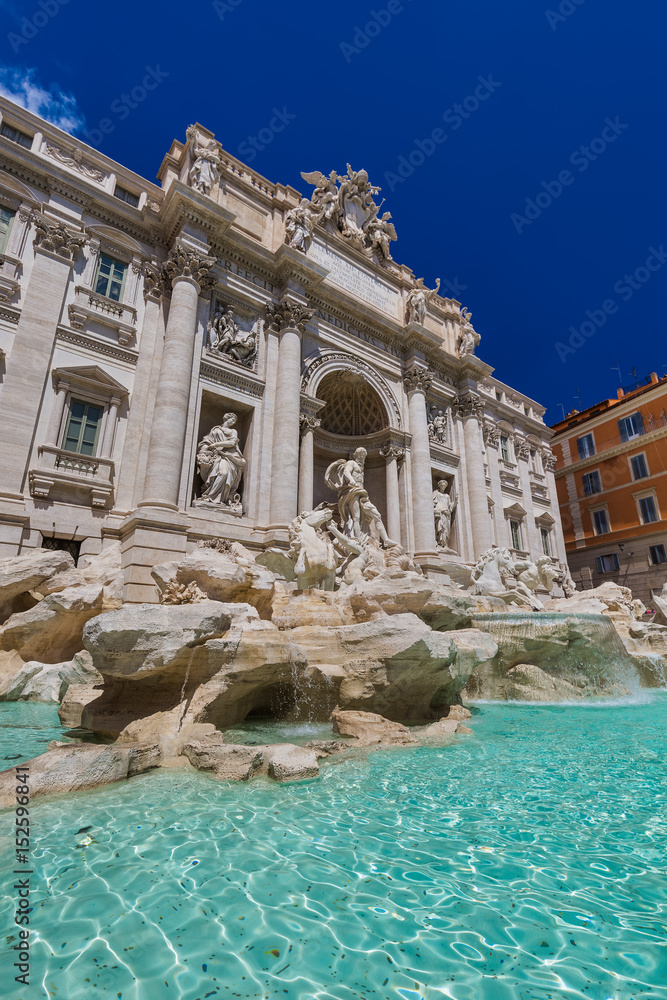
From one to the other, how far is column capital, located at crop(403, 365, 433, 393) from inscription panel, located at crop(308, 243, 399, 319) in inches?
109

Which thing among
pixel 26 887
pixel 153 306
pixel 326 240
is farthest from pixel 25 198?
pixel 26 887

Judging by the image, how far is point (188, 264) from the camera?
1420cm

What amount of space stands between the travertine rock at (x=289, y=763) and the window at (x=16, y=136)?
1699cm

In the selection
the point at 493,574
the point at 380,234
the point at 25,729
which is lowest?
the point at 25,729

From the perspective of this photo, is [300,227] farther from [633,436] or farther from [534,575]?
[633,436]

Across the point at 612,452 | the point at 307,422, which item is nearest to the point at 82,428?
the point at 307,422

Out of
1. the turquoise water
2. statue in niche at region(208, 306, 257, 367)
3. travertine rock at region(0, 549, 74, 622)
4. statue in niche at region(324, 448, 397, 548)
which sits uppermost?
statue in niche at region(208, 306, 257, 367)

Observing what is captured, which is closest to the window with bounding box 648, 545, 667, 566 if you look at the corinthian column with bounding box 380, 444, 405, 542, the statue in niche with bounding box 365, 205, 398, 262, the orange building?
the orange building

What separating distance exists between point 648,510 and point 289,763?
27.7 meters

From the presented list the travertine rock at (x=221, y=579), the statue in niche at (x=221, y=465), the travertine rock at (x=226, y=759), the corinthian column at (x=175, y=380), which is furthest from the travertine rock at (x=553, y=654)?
the corinthian column at (x=175, y=380)

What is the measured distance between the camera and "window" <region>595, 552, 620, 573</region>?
27.1 metres

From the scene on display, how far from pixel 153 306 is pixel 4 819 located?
1438 centimetres

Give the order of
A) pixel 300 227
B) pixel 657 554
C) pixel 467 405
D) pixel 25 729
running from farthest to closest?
pixel 657 554 < pixel 467 405 < pixel 300 227 < pixel 25 729

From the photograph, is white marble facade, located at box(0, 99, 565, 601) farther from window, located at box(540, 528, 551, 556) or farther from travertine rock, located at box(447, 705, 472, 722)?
window, located at box(540, 528, 551, 556)
